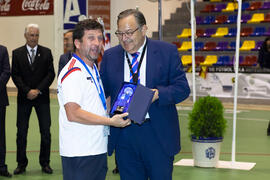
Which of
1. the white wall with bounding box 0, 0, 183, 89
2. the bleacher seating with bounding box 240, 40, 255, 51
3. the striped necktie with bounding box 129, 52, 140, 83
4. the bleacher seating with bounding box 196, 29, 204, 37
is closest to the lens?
the striped necktie with bounding box 129, 52, 140, 83

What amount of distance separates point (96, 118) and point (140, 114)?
0.90ft

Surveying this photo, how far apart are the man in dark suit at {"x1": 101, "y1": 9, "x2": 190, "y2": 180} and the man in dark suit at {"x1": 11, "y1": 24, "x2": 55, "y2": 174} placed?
302 centimetres

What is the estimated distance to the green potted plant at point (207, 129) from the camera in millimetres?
6441

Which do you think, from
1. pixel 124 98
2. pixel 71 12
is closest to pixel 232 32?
pixel 71 12

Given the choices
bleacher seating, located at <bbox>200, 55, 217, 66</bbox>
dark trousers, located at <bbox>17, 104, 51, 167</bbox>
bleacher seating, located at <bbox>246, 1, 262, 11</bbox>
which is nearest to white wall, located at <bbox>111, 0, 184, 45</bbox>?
bleacher seating, located at <bbox>200, 55, 217, 66</bbox>

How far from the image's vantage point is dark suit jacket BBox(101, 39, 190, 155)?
130 inches

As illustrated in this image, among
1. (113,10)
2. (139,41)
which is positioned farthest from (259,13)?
(139,41)

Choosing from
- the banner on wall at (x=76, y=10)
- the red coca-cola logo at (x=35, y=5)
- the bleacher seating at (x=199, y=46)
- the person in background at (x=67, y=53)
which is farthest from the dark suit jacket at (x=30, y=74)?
the red coca-cola logo at (x=35, y=5)

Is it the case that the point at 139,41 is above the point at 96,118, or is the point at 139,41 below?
above

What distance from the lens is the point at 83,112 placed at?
9.83 feet

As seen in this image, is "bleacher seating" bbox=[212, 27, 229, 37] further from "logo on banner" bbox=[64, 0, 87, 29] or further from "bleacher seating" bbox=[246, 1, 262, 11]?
"logo on banner" bbox=[64, 0, 87, 29]

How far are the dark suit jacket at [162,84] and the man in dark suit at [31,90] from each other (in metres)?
3.00

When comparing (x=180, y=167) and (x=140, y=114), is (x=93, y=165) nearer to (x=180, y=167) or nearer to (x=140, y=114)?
(x=140, y=114)

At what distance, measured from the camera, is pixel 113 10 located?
57.5 ft
